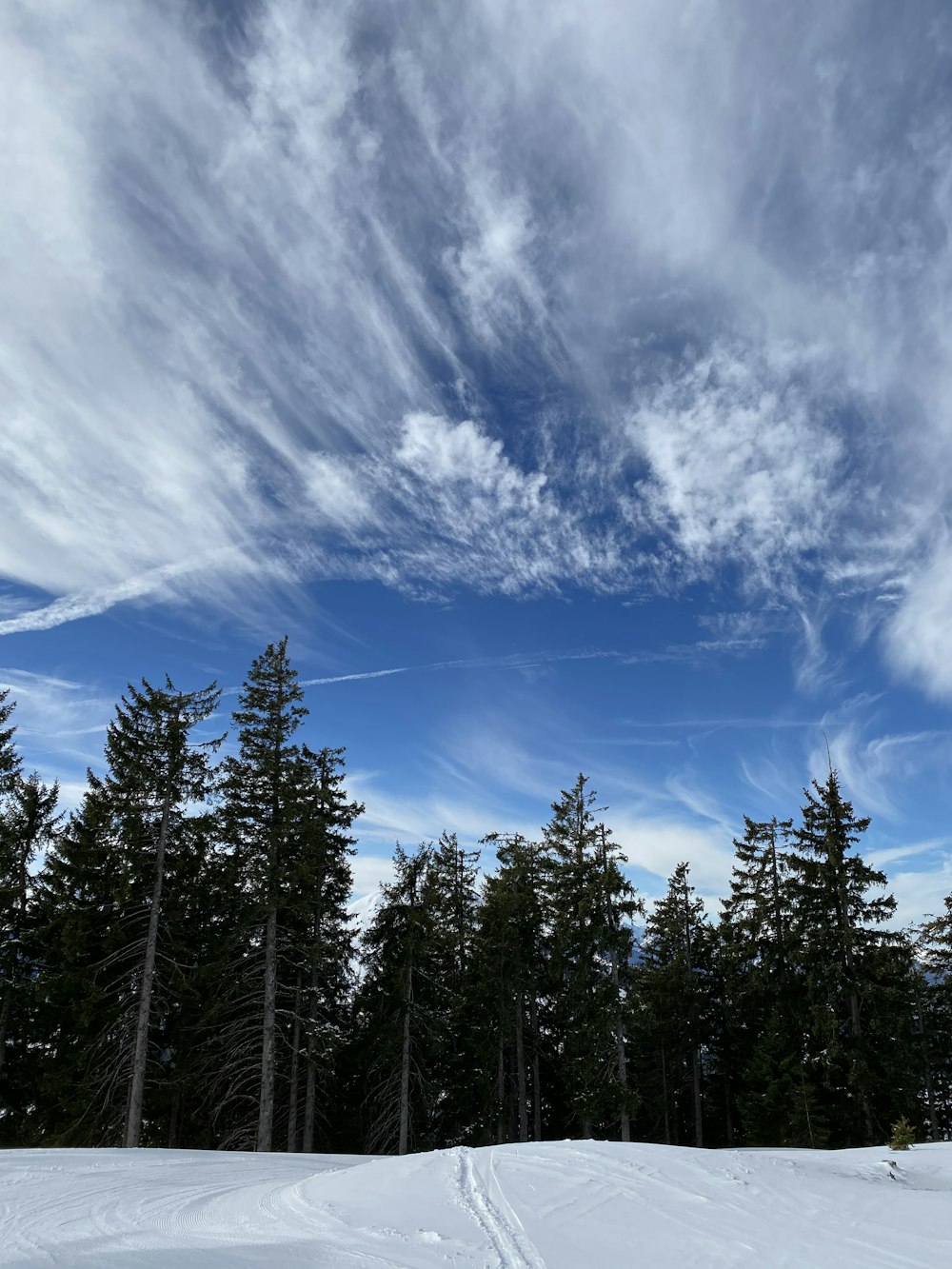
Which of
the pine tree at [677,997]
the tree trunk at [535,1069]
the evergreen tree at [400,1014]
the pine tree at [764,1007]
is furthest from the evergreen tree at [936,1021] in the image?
the evergreen tree at [400,1014]

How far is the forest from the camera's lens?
2006cm

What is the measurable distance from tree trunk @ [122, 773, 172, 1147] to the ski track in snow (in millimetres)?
11736

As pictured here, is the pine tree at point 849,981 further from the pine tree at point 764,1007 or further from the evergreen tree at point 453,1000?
the evergreen tree at point 453,1000

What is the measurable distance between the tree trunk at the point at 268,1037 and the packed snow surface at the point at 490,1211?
6.45m

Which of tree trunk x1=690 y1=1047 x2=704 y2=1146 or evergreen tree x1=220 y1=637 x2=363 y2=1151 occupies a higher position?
evergreen tree x1=220 y1=637 x2=363 y2=1151

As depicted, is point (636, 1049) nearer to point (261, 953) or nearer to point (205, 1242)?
point (261, 953)

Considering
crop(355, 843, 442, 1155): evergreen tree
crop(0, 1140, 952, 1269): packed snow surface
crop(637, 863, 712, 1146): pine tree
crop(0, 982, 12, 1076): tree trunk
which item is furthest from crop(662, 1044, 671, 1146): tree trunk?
crop(0, 982, 12, 1076): tree trunk

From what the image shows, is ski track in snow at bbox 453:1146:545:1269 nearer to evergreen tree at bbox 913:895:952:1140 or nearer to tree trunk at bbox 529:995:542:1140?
tree trunk at bbox 529:995:542:1140

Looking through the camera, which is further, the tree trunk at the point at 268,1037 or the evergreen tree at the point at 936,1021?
the evergreen tree at the point at 936,1021

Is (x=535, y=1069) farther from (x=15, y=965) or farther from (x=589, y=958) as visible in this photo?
(x=15, y=965)

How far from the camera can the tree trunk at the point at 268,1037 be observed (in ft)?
62.0

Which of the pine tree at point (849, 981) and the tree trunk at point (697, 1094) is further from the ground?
the pine tree at point (849, 981)

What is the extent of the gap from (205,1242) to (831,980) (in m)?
24.4

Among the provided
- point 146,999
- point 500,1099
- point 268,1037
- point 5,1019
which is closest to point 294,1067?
point 268,1037
